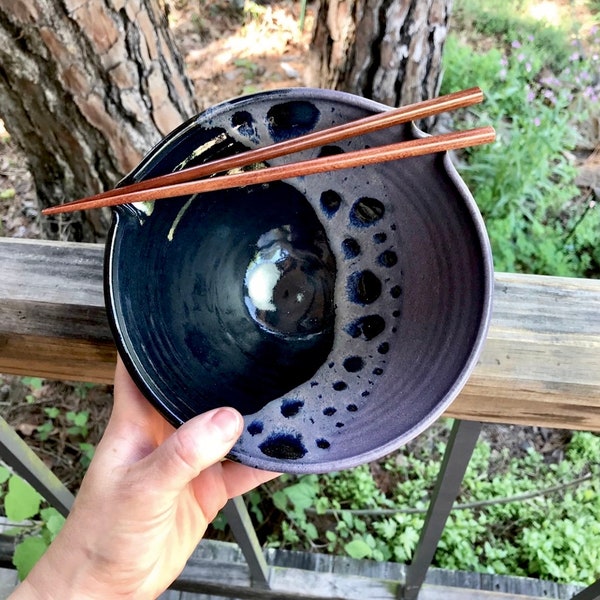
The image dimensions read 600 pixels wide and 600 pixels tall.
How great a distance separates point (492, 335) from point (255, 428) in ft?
0.88

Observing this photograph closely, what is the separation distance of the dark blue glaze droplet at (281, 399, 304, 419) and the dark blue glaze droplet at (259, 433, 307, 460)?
0.03m

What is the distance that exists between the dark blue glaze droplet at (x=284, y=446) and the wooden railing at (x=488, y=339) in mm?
162

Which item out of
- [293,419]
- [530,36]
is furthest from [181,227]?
[530,36]

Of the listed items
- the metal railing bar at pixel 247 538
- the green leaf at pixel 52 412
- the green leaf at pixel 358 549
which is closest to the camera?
the metal railing bar at pixel 247 538

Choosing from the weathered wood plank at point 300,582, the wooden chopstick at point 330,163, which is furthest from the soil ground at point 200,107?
the wooden chopstick at point 330,163

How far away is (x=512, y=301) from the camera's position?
58 cm

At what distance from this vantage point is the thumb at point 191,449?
0.50 m

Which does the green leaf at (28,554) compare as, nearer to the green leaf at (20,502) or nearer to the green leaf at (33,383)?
the green leaf at (20,502)

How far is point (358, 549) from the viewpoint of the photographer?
47.8 inches

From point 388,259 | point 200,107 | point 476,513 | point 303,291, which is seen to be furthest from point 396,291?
point 200,107

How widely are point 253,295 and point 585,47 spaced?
85.4 inches

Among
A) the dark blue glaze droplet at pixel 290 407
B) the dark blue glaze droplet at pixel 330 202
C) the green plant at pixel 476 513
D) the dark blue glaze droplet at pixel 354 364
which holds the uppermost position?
the dark blue glaze droplet at pixel 330 202

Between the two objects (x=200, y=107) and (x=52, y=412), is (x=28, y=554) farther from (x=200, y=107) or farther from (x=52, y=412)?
(x=200, y=107)

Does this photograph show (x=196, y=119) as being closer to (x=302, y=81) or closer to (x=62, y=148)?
(x=62, y=148)
